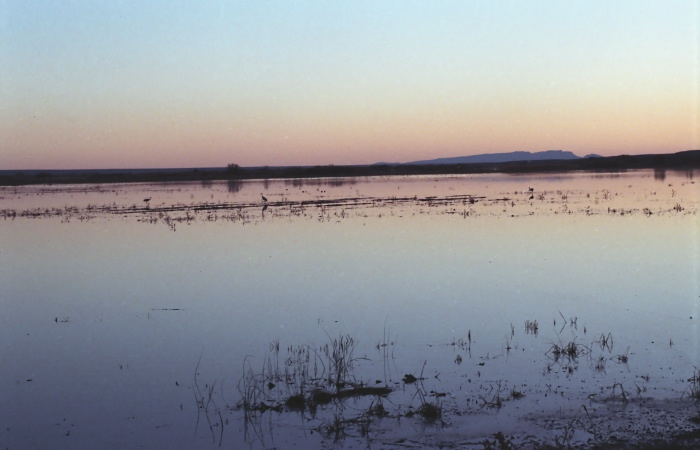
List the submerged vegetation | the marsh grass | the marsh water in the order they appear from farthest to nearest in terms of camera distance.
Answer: the marsh grass → the marsh water → the submerged vegetation

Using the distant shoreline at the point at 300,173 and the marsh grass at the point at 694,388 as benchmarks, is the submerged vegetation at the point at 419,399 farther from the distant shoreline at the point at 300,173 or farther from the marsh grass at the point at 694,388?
the distant shoreline at the point at 300,173

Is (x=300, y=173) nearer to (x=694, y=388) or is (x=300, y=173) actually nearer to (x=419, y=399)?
(x=419, y=399)

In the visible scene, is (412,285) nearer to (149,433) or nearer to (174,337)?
(174,337)

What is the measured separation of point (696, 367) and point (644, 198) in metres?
33.4

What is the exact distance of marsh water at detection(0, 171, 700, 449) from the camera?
25.1ft

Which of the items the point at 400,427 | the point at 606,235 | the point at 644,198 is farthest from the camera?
the point at 644,198

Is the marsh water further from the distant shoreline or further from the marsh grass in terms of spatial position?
the distant shoreline

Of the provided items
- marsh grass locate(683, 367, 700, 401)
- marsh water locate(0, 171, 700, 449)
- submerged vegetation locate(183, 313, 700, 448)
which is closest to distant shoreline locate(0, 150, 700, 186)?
marsh water locate(0, 171, 700, 449)

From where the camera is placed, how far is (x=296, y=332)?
1188 centimetres

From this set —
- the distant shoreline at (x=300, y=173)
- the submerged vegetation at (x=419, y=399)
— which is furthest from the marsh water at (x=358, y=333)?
the distant shoreline at (x=300, y=173)

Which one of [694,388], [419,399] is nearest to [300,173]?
[419,399]

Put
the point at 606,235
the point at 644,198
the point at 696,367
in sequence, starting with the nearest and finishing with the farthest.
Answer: the point at 696,367 → the point at 606,235 → the point at 644,198

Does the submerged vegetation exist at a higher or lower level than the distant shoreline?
lower

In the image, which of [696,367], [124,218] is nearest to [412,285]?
[696,367]
